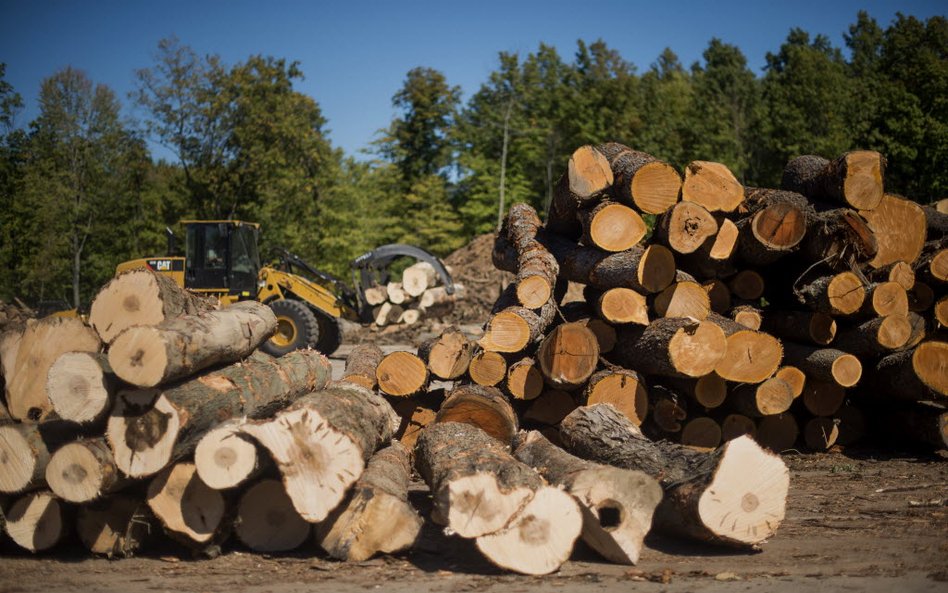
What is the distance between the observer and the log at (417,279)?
65.1ft

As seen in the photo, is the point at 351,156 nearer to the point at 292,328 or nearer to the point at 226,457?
the point at 292,328

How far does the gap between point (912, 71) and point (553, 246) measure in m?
23.7

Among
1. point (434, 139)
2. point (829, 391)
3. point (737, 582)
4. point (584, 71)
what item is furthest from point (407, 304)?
point (584, 71)

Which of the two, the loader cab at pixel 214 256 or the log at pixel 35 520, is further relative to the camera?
the loader cab at pixel 214 256

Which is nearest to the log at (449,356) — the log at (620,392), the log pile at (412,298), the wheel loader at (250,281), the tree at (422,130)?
the log at (620,392)

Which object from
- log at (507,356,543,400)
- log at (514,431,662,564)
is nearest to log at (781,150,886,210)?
log at (507,356,543,400)

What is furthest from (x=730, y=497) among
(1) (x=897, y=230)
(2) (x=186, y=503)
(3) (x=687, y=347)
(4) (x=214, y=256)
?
(4) (x=214, y=256)

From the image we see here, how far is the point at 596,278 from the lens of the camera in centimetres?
770

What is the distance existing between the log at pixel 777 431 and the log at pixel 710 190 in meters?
2.17

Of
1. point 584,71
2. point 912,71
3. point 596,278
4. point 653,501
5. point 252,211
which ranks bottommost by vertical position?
point 653,501

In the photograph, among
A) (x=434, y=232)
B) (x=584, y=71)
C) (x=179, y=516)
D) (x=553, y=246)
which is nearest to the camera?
(x=179, y=516)

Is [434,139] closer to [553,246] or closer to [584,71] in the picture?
[584,71]

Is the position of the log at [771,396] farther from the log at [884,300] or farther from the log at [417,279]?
the log at [417,279]

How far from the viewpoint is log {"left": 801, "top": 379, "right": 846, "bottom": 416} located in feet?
25.2
